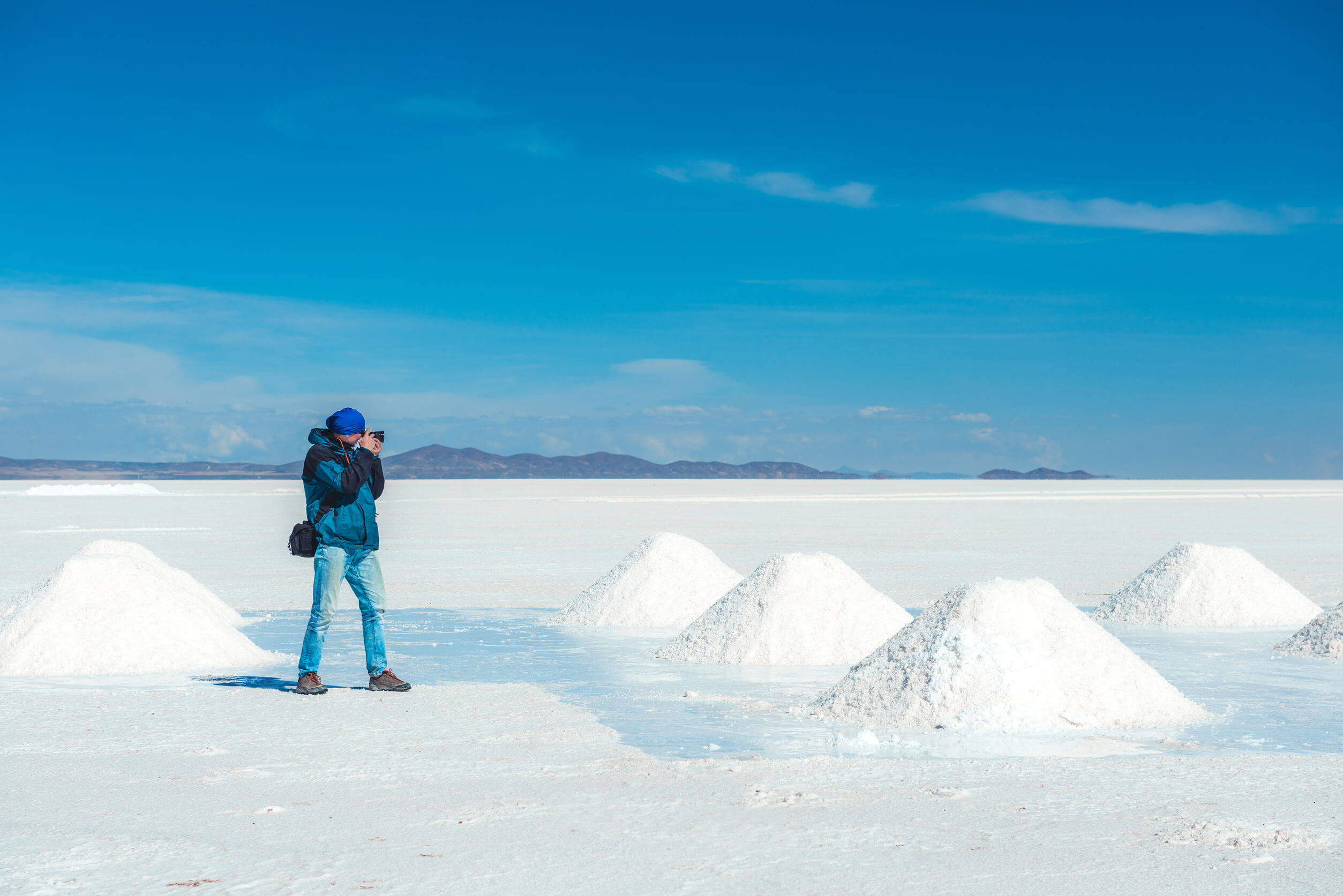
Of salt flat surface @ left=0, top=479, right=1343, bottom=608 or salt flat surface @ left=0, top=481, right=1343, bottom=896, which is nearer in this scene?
salt flat surface @ left=0, top=481, right=1343, bottom=896

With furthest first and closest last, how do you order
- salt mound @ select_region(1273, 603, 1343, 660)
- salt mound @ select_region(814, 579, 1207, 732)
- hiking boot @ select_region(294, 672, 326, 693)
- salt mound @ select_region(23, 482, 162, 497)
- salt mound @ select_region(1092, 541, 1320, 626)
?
salt mound @ select_region(23, 482, 162, 497) → salt mound @ select_region(1092, 541, 1320, 626) → salt mound @ select_region(1273, 603, 1343, 660) → hiking boot @ select_region(294, 672, 326, 693) → salt mound @ select_region(814, 579, 1207, 732)

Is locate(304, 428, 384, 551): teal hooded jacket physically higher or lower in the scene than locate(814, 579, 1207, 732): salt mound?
higher

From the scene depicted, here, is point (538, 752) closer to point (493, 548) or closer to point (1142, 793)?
point (1142, 793)

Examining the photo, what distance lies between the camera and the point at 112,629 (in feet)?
25.2

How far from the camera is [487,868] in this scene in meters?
3.56

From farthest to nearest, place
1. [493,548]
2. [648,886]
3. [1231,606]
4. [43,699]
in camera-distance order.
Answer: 1. [493,548]
2. [1231,606]
3. [43,699]
4. [648,886]

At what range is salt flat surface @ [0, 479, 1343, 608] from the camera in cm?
1438

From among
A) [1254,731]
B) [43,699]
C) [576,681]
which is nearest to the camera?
[1254,731]

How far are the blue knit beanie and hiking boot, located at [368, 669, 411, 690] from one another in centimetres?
133

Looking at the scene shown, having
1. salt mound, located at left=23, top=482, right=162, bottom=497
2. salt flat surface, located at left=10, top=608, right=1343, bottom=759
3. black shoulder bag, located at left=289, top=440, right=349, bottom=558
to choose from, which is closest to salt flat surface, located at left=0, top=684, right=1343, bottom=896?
salt flat surface, located at left=10, top=608, right=1343, bottom=759

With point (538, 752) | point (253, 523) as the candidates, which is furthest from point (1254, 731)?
point (253, 523)

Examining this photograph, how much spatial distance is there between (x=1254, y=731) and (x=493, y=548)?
1634 cm

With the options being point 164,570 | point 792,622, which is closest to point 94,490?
point 164,570

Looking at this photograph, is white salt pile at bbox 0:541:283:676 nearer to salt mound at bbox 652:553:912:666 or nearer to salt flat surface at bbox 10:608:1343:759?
salt flat surface at bbox 10:608:1343:759
